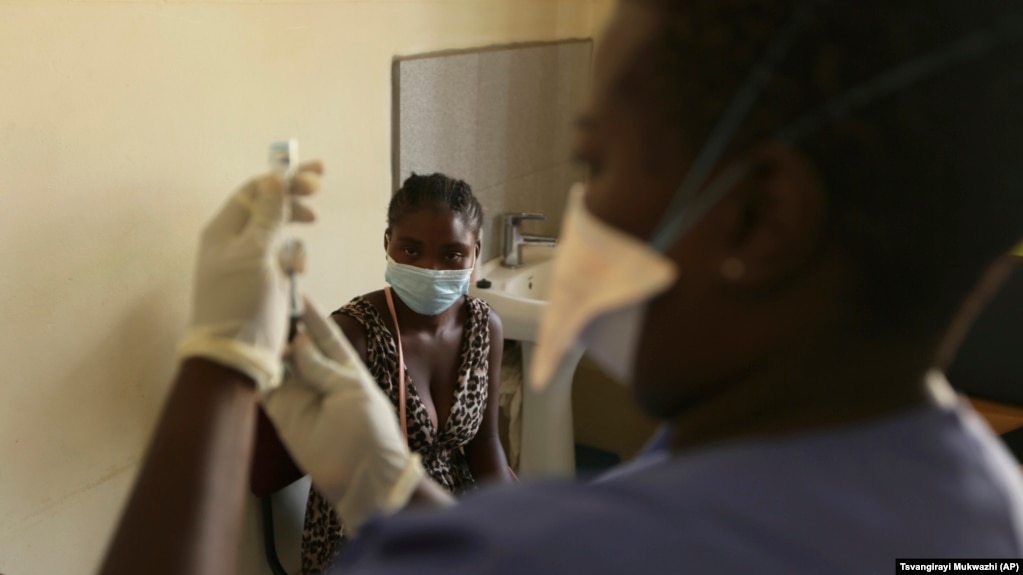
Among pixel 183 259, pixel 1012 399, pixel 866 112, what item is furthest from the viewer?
pixel 1012 399

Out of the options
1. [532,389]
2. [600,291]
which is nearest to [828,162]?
[600,291]

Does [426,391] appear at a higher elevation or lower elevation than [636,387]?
lower

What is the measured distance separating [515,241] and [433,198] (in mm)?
745

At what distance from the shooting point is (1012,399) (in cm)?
227

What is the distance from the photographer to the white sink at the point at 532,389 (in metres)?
2.22

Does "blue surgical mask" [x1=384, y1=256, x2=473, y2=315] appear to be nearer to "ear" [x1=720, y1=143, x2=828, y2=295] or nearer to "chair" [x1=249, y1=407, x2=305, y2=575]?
"chair" [x1=249, y1=407, x2=305, y2=575]

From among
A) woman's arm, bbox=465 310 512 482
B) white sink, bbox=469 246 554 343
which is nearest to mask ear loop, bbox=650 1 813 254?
woman's arm, bbox=465 310 512 482

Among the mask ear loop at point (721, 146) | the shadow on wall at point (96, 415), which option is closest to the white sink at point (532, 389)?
the shadow on wall at point (96, 415)

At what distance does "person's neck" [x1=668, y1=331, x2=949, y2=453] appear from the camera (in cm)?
53

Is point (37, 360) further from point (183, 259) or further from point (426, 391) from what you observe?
point (426, 391)

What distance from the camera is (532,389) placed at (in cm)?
231

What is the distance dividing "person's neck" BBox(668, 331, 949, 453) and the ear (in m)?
0.05

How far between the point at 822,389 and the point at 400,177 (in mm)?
1685

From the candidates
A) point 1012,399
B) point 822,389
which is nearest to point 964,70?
point 822,389
